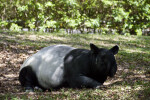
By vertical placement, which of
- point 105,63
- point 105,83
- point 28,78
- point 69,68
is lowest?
point 105,83

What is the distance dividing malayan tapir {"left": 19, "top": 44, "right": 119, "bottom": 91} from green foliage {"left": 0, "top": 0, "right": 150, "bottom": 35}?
1131 centimetres

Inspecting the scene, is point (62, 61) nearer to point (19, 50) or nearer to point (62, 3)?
point (19, 50)

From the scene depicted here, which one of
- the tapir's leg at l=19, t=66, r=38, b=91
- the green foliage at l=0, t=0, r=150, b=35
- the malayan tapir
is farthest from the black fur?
the green foliage at l=0, t=0, r=150, b=35

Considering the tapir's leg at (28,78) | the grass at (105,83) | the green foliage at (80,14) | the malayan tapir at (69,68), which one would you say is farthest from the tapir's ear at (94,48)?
the green foliage at (80,14)

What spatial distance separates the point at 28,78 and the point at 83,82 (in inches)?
53.9

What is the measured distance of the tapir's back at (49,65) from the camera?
5836 millimetres

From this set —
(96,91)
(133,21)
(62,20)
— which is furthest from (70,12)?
(96,91)

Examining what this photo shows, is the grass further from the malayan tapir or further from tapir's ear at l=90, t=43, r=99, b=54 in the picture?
tapir's ear at l=90, t=43, r=99, b=54

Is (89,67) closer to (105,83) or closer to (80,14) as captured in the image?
(105,83)

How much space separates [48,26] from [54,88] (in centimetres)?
1170

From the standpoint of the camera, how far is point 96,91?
516cm

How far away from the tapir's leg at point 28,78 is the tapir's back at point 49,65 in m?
0.10

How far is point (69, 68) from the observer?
5703mm

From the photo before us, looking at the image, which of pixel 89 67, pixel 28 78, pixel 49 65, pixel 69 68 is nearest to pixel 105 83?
pixel 89 67
